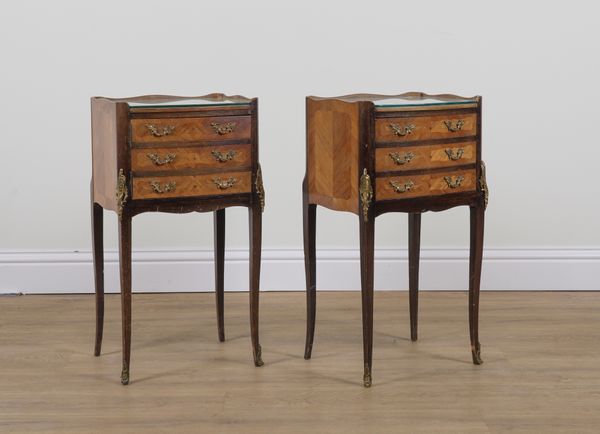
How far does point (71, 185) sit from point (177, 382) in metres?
1.51

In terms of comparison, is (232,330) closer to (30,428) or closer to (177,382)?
(177,382)

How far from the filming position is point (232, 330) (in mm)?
3953

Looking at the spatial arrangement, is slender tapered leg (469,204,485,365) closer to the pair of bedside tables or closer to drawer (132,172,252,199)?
the pair of bedside tables

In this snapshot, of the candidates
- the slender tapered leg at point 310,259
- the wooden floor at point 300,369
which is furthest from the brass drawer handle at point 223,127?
the wooden floor at point 300,369

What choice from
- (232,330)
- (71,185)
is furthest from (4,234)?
(232,330)

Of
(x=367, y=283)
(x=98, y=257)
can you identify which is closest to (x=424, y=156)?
(x=367, y=283)

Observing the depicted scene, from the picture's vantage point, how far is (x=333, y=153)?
3.36m

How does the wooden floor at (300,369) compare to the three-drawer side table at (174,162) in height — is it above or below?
below

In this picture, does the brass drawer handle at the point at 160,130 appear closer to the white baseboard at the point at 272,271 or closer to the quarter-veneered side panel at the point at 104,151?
the quarter-veneered side panel at the point at 104,151

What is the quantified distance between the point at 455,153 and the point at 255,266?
0.75 m

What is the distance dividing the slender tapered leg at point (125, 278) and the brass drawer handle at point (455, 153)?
1.03 metres

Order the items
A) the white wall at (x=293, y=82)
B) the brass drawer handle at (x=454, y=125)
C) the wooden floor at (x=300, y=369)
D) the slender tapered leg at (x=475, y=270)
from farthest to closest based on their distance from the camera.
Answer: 1. the white wall at (x=293, y=82)
2. the slender tapered leg at (x=475, y=270)
3. the brass drawer handle at (x=454, y=125)
4. the wooden floor at (x=300, y=369)

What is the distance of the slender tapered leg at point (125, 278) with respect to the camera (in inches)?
129

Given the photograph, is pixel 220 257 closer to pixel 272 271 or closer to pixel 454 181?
pixel 272 271
